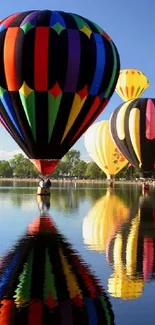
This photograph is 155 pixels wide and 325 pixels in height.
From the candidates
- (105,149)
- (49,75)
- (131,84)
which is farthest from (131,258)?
(105,149)

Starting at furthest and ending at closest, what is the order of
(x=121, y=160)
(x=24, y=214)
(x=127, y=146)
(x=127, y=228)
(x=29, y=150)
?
(x=121, y=160) → (x=127, y=146) → (x=29, y=150) → (x=24, y=214) → (x=127, y=228)

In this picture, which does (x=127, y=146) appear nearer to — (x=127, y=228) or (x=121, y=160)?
(x=121, y=160)

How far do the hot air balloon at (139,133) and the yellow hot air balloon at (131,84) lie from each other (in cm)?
1312

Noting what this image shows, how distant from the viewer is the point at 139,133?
48688 mm

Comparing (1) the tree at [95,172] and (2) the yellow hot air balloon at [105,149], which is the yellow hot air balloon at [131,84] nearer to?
(2) the yellow hot air balloon at [105,149]

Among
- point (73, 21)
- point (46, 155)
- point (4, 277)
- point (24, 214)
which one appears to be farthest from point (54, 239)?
point (73, 21)

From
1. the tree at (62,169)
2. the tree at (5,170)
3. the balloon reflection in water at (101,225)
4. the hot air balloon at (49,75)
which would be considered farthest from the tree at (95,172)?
the balloon reflection in water at (101,225)

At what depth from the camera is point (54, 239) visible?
16.9 m

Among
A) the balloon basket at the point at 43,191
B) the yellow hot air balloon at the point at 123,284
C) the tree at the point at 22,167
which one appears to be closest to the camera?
the yellow hot air balloon at the point at 123,284

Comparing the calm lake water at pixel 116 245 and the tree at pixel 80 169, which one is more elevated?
the tree at pixel 80 169

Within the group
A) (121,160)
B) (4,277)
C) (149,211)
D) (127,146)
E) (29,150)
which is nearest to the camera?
(4,277)

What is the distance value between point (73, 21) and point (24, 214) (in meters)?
11.9

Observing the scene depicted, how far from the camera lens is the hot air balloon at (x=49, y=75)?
2823cm

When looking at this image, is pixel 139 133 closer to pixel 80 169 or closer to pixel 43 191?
pixel 43 191
